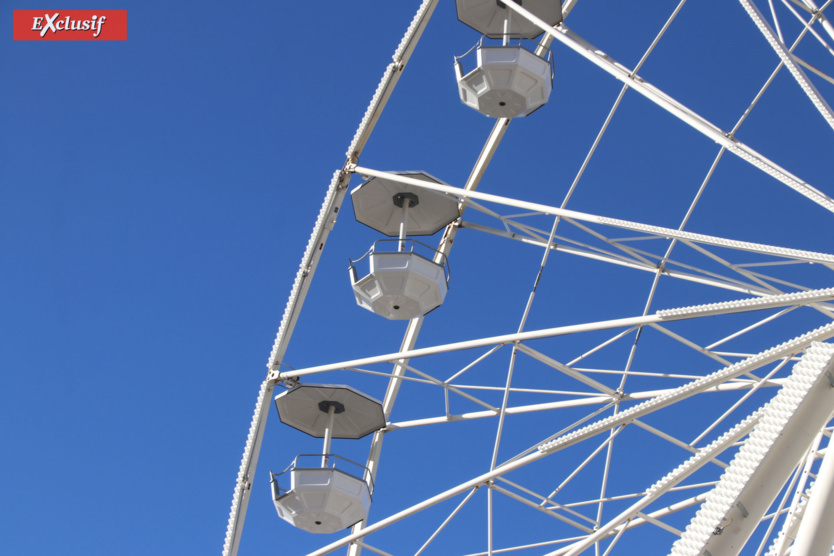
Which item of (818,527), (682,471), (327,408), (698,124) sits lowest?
(818,527)

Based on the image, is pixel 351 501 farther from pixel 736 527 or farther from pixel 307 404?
pixel 736 527

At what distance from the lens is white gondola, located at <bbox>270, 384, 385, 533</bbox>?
1639 cm

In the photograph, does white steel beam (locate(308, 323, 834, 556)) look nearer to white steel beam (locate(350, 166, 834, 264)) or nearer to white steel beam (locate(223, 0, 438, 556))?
white steel beam (locate(350, 166, 834, 264))

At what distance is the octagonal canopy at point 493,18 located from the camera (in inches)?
712

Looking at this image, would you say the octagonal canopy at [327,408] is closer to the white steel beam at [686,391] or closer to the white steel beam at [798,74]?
the white steel beam at [686,391]

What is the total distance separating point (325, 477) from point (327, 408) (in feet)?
7.82

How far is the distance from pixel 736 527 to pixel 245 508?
12348 millimetres

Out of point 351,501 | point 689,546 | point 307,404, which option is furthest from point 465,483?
point 689,546

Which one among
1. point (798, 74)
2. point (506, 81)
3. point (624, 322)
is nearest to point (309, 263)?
point (506, 81)

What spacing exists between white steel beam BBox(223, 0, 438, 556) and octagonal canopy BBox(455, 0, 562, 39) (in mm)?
1939

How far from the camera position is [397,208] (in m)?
18.6

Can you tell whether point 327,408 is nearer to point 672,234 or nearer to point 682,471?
point 672,234

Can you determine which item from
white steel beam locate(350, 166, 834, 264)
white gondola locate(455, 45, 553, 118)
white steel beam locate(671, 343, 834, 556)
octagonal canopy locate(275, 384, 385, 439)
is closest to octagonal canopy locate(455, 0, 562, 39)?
white gondola locate(455, 45, 553, 118)

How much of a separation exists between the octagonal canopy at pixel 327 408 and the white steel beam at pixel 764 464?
10522mm
